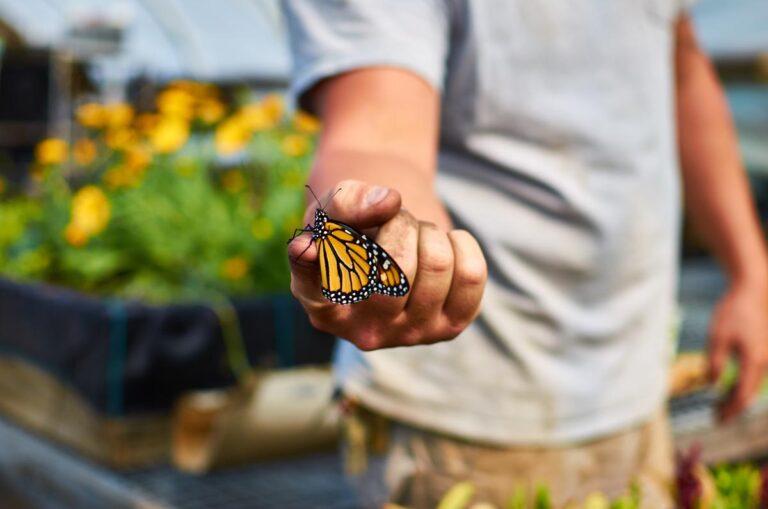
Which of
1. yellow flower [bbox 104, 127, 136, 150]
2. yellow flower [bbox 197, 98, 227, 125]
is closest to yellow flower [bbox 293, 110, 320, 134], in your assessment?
yellow flower [bbox 197, 98, 227, 125]

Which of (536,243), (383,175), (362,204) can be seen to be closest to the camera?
(362,204)

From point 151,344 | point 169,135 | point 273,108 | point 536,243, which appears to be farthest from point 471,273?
point 273,108

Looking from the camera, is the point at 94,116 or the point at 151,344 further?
the point at 94,116

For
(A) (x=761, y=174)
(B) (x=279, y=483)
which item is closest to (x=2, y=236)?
(B) (x=279, y=483)

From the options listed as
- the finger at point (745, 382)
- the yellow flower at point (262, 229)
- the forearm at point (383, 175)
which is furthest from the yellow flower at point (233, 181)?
the forearm at point (383, 175)

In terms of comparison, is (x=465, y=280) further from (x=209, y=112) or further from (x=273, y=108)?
(x=209, y=112)

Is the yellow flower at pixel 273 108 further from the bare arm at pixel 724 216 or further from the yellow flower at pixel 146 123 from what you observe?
the bare arm at pixel 724 216

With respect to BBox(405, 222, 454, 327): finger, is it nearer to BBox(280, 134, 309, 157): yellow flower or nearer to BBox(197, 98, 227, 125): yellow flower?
BBox(280, 134, 309, 157): yellow flower
